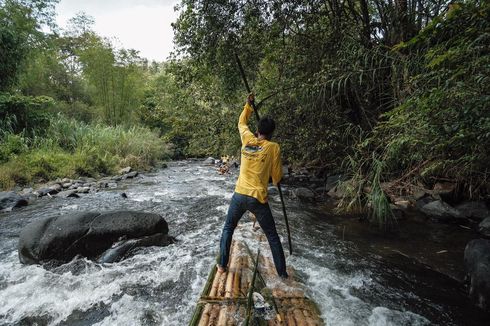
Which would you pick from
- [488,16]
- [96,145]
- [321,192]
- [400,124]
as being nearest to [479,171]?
[400,124]

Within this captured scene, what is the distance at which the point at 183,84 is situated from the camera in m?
7.89

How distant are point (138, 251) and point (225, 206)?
302 cm

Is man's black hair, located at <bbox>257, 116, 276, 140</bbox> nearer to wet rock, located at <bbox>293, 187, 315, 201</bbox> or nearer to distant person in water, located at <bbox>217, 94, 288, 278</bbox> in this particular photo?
distant person in water, located at <bbox>217, 94, 288, 278</bbox>

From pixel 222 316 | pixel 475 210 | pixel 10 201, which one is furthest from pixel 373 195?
pixel 10 201

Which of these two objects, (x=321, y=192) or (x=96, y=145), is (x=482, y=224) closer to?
(x=321, y=192)

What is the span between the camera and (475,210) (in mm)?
5367

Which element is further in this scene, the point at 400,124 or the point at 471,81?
the point at 400,124

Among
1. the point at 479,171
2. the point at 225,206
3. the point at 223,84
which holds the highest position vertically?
the point at 223,84

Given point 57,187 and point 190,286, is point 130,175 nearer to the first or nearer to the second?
point 57,187

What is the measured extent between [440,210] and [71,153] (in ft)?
38.3

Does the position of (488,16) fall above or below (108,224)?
above

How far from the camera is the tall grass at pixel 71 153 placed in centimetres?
863

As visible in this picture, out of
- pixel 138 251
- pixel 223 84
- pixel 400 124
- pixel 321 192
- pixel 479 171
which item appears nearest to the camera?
pixel 400 124

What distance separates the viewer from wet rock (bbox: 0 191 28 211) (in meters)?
6.33
